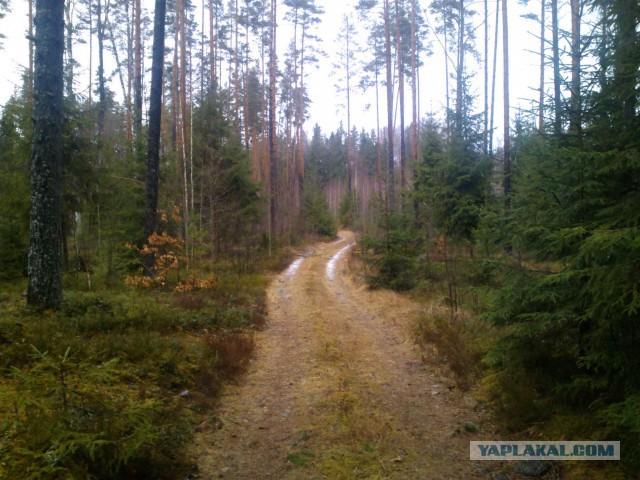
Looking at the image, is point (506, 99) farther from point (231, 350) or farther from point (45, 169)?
point (45, 169)

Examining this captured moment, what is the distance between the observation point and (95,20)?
2592 centimetres

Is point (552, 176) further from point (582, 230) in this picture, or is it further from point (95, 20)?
point (95, 20)

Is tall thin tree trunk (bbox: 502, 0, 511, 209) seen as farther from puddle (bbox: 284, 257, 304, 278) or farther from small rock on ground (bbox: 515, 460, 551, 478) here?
small rock on ground (bbox: 515, 460, 551, 478)

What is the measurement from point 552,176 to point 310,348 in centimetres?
570

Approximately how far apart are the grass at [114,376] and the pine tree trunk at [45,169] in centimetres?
55

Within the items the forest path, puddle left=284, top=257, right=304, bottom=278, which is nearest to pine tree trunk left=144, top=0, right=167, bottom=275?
the forest path

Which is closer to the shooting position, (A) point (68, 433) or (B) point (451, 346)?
(A) point (68, 433)

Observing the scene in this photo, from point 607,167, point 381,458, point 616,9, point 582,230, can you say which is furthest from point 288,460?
point 616,9

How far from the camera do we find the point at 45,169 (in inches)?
282

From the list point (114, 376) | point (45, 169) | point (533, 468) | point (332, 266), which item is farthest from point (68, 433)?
point (332, 266)

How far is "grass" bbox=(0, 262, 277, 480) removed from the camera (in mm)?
3291

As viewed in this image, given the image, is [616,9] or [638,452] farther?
[616,9]

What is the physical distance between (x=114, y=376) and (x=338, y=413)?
324cm

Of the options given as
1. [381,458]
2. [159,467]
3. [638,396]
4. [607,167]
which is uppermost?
[607,167]
